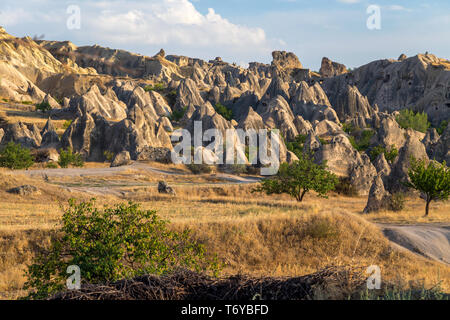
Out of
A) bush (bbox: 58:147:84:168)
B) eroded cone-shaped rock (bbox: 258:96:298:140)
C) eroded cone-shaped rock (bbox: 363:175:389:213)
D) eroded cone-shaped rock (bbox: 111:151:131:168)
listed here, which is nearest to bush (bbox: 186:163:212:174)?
eroded cone-shaped rock (bbox: 111:151:131:168)

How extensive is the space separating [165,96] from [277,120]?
43.4 metres

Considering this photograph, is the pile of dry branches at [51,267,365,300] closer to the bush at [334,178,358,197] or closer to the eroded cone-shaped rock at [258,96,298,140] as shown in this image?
the bush at [334,178,358,197]

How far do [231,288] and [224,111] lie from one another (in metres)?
90.0

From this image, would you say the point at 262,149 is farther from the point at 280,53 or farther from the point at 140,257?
the point at 280,53

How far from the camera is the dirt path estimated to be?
1727cm

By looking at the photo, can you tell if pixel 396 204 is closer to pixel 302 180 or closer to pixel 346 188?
pixel 302 180

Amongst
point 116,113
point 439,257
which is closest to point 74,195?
point 439,257

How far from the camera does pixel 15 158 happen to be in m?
40.1

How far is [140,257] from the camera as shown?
9.98 m

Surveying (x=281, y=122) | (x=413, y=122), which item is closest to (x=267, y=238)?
(x=281, y=122)

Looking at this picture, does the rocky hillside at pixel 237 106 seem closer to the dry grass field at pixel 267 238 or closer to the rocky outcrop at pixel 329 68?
the rocky outcrop at pixel 329 68

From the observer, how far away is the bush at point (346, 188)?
37.8m

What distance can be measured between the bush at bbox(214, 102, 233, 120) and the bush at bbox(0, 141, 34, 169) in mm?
57127

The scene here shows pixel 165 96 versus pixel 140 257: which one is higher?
pixel 165 96
